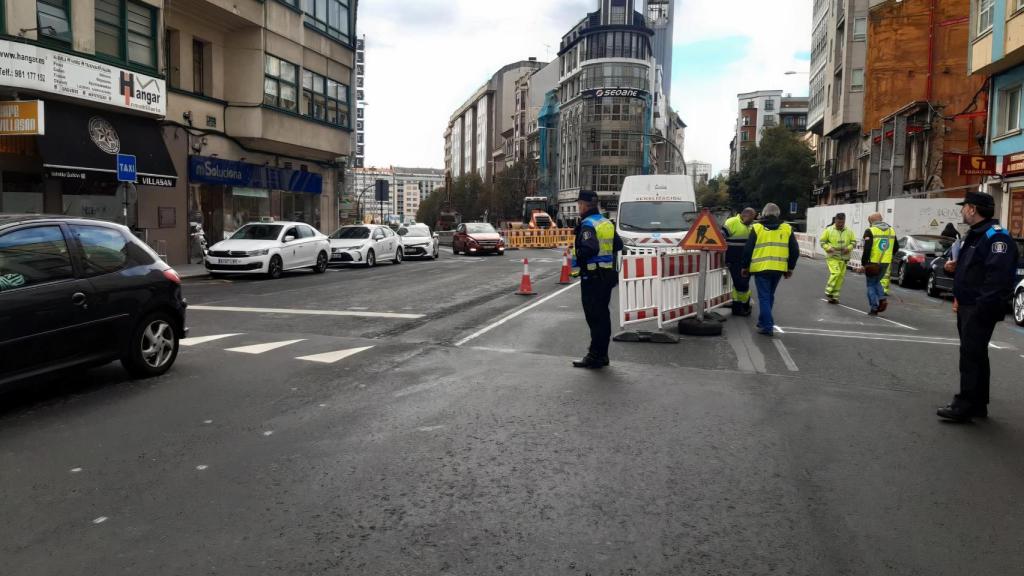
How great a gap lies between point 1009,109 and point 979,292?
79.4ft

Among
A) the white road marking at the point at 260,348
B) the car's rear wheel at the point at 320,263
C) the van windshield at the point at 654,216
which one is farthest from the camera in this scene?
the car's rear wheel at the point at 320,263

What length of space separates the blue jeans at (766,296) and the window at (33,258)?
8427 mm

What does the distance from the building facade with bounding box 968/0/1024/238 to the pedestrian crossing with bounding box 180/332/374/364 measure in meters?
21.7

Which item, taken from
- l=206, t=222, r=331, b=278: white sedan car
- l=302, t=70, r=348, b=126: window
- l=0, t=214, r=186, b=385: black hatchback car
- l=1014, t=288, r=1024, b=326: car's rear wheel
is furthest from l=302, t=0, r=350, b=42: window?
l=1014, t=288, r=1024, b=326: car's rear wheel

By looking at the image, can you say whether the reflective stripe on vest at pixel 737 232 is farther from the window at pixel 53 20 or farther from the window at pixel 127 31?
the window at pixel 127 31

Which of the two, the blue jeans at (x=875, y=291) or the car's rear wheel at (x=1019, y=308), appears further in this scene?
the blue jeans at (x=875, y=291)

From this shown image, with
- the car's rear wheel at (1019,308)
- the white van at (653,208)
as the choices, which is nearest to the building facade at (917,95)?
the white van at (653,208)

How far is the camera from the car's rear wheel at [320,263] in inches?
917

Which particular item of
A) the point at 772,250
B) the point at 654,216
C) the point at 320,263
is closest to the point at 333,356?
the point at 772,250

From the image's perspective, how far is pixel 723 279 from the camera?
13086 mm

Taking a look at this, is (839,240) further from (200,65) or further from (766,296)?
(200,65)

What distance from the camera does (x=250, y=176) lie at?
27.4 metres

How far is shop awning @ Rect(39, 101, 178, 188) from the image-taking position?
18.0m

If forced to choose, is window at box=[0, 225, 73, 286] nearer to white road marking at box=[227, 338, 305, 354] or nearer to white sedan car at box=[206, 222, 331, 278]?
white road marking at box=[227, 338, 305, 354]
